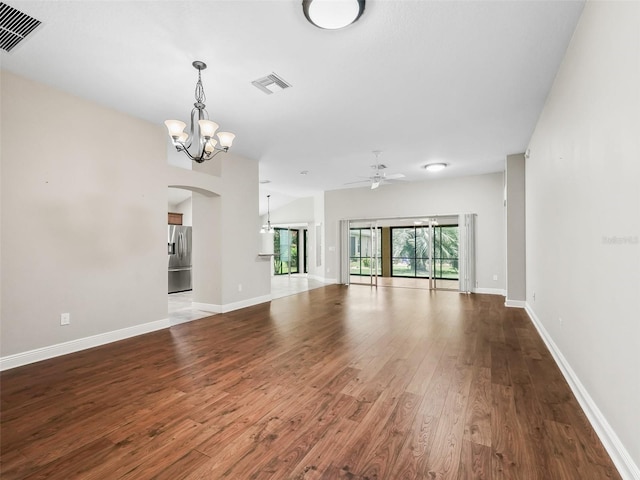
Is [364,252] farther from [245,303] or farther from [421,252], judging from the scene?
[245,303]

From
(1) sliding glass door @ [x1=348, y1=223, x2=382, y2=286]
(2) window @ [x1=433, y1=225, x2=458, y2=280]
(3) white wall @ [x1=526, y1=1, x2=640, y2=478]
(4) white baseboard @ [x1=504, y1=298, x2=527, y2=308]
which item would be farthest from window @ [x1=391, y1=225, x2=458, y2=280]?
(3) white wall @ [x1=526, y1=1, x2=640, y2=478]

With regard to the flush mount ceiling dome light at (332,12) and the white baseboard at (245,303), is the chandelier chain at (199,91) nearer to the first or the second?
the flush mount ceiling dome light at (332,12)

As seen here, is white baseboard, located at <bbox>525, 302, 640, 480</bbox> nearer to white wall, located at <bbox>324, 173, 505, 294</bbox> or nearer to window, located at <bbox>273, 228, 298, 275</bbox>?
white wall, located at <bbox>324, 173, 505, 294</bbox>

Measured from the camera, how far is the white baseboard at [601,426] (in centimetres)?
158

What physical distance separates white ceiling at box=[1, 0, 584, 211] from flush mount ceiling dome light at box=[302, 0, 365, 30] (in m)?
0.11

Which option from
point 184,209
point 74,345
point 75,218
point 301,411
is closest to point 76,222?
point 75,218

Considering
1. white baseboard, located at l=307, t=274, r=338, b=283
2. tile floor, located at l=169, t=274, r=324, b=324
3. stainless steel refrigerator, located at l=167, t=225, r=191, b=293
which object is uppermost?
stainless steel refrigerator, located at l=167, t=225, r=191, b=293

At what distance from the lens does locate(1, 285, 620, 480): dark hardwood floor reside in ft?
5.65

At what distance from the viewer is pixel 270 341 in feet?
13.1

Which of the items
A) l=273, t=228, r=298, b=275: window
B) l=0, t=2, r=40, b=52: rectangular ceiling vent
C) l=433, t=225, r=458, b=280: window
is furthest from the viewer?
l=273, t=228, r=298, b=275: window

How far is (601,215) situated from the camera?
6.36 ft

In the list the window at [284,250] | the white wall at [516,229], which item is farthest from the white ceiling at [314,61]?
the window at [284,250]

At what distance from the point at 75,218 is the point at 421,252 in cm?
1016

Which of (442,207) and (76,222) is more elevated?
(442,207)
